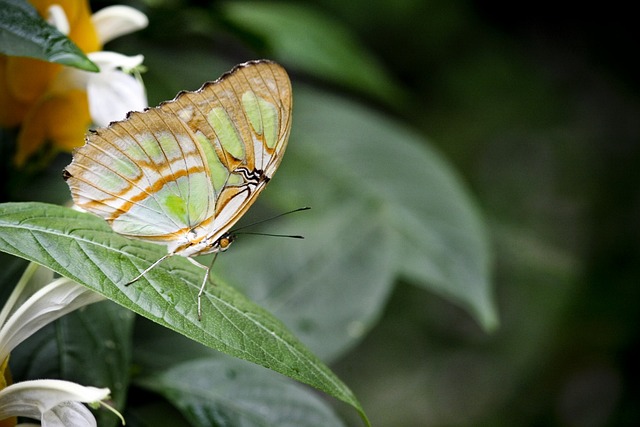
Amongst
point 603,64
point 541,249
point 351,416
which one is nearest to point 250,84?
point 351,416

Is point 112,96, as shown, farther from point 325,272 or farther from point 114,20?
point 325,272

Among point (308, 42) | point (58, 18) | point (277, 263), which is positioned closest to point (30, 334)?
point (58, 18)

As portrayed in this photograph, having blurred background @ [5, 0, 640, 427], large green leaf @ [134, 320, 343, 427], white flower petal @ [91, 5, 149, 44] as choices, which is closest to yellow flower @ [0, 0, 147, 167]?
white flower petal @ [91, 5, 149, 44]

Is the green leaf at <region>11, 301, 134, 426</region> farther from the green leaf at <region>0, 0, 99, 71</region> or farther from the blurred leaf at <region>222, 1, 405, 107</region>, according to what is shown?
the blurred leaf at <region>222, 1, 405, 107</region>

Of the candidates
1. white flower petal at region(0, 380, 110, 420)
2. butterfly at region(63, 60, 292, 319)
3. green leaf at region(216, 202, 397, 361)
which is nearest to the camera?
white flower petal at region(0, 380, 110, 420)

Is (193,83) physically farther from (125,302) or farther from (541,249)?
(541,249)

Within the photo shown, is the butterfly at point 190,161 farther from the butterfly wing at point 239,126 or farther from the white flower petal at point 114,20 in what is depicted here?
the white flower petal at point 114,20

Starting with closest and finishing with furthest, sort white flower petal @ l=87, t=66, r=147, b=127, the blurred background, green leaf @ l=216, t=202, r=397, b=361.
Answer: white flower petal @ l=87, t=66, r=147, b=127 < green leaf @ l=216, t=202, r=397, b=361 < the blurred background
